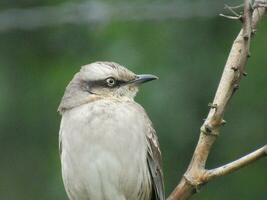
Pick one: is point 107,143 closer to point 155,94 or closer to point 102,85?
point 102,85

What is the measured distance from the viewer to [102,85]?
9398 mm

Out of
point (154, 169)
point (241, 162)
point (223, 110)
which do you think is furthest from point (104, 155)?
point (241, 162)

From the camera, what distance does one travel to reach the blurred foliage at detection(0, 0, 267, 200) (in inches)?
543

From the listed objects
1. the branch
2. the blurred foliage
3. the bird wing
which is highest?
the branch

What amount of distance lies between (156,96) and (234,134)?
132 cm

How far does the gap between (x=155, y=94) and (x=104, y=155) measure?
4.28 meters

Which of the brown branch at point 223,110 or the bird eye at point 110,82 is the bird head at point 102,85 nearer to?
the bird eye at point 110,82

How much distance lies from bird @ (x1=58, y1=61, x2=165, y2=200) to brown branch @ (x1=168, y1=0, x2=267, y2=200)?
96 cm

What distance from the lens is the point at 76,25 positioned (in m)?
15.0

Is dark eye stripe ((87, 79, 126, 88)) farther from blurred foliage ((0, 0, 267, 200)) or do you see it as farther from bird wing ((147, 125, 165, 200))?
blurred foliage ((0, 0, 267, 200))

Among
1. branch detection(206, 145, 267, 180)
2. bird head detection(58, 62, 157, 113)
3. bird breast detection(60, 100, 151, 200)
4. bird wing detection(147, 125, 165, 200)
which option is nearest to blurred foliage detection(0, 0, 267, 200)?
bird head detection(58, 62, 157, 113)

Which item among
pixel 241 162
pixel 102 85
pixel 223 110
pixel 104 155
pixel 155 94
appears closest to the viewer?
pixel 241 162

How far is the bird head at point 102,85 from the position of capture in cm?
935

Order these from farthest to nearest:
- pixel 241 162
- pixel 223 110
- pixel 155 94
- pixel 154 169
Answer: pixel 155 94 < pixel 154 169 < pixel 223 110 < pixel 241 162
